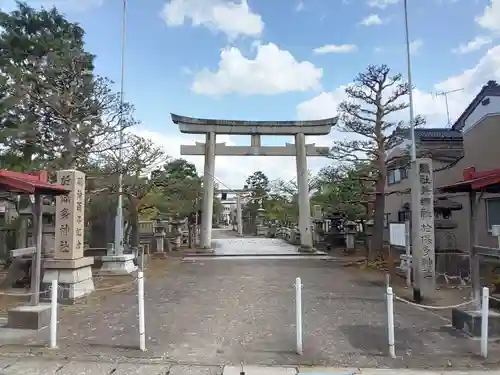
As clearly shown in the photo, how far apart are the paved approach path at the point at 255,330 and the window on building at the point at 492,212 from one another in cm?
618

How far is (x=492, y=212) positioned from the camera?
15336 millimetres

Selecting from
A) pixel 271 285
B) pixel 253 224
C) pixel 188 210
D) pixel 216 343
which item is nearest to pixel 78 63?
pixel 271 285

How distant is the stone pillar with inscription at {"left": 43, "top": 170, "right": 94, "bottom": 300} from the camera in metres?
9.91

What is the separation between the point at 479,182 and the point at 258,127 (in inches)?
696

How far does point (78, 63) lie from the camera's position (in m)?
13.8

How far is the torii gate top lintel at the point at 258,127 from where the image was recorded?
23.6 metres

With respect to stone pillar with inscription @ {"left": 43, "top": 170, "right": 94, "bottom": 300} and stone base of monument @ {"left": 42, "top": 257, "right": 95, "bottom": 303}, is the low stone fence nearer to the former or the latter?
stone pillar with inscription @ {"left": 43, "top": 170, "right": 94, "bottom": 300}

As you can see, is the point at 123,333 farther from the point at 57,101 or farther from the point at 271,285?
the point at 57,101

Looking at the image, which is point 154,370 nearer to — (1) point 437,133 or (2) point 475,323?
(2) point 475,323

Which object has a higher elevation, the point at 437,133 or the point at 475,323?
the point at 437,133

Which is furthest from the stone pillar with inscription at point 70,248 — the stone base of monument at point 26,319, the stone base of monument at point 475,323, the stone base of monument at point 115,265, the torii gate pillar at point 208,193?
the torii gate pillar at point 208,193

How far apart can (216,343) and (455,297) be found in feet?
22.6

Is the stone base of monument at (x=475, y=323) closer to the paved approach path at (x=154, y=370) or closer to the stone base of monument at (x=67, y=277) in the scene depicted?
the paved approach path at (x=154, y=370)

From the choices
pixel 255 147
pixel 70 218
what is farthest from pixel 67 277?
pixel 255 147
